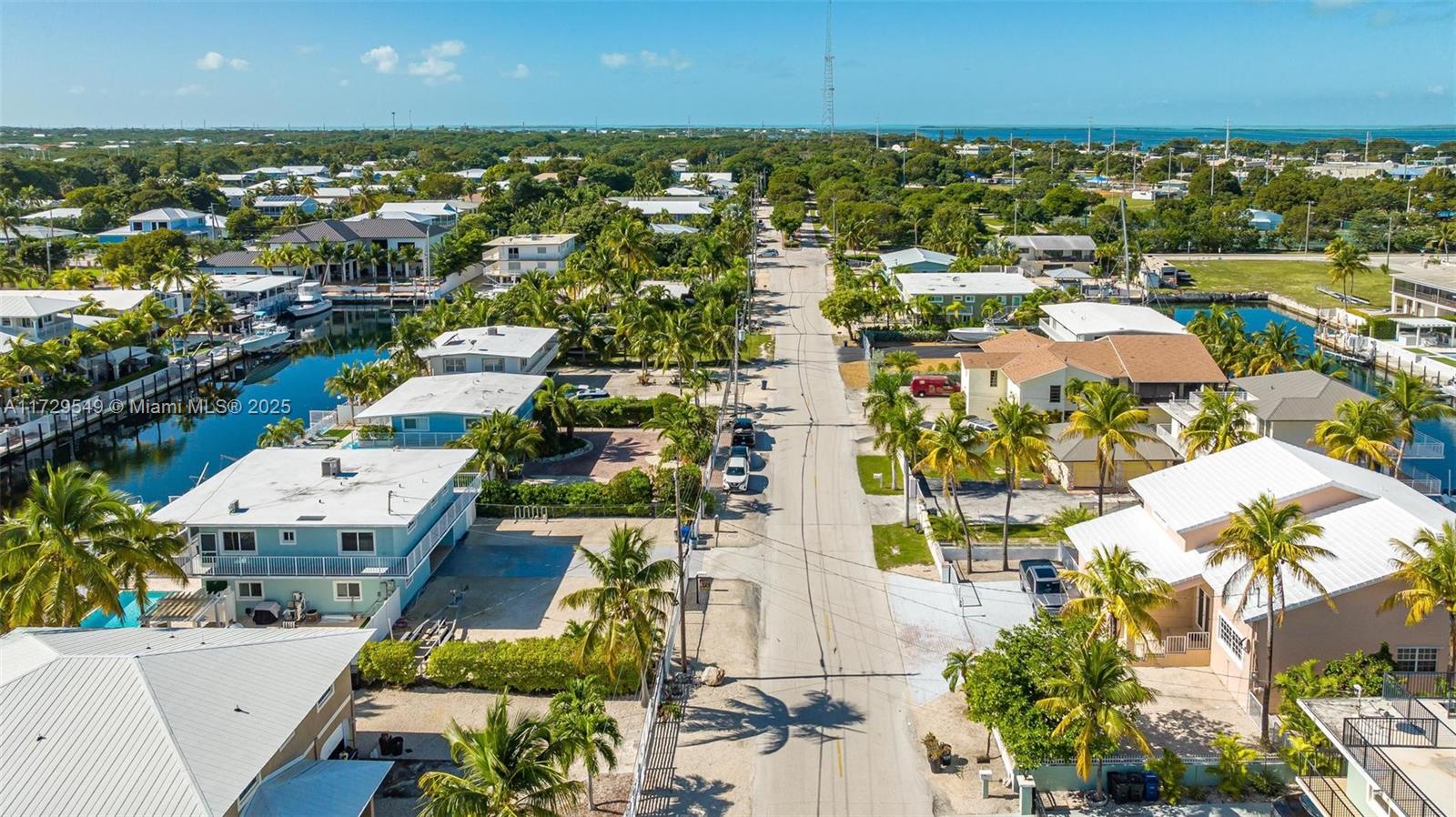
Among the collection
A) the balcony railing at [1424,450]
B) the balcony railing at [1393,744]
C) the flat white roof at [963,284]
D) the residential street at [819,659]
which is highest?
the flat white roof at [963,284]

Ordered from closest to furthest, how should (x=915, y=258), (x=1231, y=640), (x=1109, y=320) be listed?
1. (x=1231, y=640)
2. (x=1109, y=320)
3. (x=915, y=258)

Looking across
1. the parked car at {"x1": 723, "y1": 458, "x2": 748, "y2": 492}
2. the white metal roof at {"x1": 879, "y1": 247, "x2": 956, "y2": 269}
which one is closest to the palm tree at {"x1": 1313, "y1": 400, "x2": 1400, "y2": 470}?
the parked car at {"x1": 723, "y1": 458, "x2": 748, "y2": 492}

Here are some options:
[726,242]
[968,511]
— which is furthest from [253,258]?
[968,511]

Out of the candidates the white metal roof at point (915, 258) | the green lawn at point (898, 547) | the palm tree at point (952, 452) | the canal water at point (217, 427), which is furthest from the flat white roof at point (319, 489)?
the white metal roof at point (915, 258)

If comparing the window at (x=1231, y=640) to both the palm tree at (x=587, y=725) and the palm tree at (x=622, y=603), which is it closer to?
the palm tree at (x=622, y=603)

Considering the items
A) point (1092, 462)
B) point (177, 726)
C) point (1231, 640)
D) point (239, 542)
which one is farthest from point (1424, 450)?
point (177, 726)

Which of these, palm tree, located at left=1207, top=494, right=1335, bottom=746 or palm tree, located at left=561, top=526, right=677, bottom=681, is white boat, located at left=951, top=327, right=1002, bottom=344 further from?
palm tree, located at left=561, top=526, right=677, bottom=681

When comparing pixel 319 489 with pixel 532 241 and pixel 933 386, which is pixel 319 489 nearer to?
pixel 933 386
